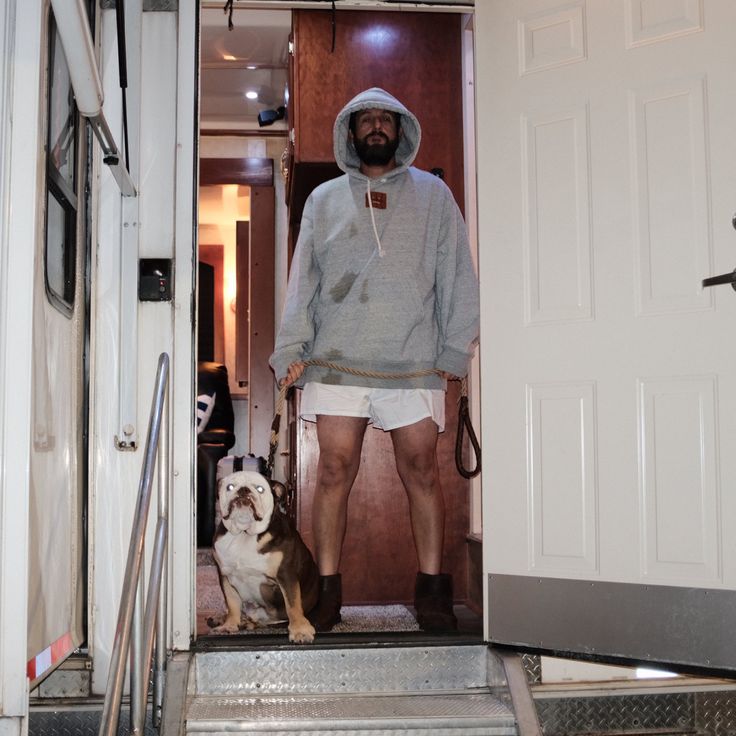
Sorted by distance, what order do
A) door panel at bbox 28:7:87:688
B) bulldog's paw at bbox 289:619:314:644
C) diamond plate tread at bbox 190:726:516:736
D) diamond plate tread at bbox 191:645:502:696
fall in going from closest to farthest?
door panel at bbox 28:7:87:688
diamond plate tread at bbox 190:726:516:736
diamond plate tread at bbox 191:645:502:696
bulldog's paw at bbox 289:619:314:644

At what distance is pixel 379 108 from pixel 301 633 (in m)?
1.94

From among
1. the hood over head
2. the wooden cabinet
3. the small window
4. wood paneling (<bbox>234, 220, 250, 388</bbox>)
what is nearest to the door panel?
the small window

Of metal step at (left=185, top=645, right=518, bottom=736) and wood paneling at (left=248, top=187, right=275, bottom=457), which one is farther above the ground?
wood paneling at (left=248, top=187, right=275, bottom=457)

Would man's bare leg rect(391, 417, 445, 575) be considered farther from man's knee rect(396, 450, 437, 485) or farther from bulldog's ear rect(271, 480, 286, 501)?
bulldog's ear rect(271, 480, 286, 501)

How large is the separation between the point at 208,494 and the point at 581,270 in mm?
3968

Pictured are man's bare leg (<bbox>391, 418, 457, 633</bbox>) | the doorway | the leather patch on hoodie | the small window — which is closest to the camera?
the small window

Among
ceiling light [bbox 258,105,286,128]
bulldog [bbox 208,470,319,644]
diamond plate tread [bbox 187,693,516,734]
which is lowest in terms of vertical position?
diamond plate tread [bbox 187,693,516,734]

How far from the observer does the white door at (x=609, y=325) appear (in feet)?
8.64

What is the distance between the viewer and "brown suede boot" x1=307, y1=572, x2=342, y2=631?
11.0 feet

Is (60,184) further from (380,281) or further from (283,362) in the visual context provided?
(380,281)

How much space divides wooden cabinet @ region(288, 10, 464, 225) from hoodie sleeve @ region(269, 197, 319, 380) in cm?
74

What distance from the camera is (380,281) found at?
11.2ft

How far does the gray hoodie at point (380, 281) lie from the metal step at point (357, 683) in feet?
3.13

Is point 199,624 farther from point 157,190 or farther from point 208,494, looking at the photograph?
point 208,494
